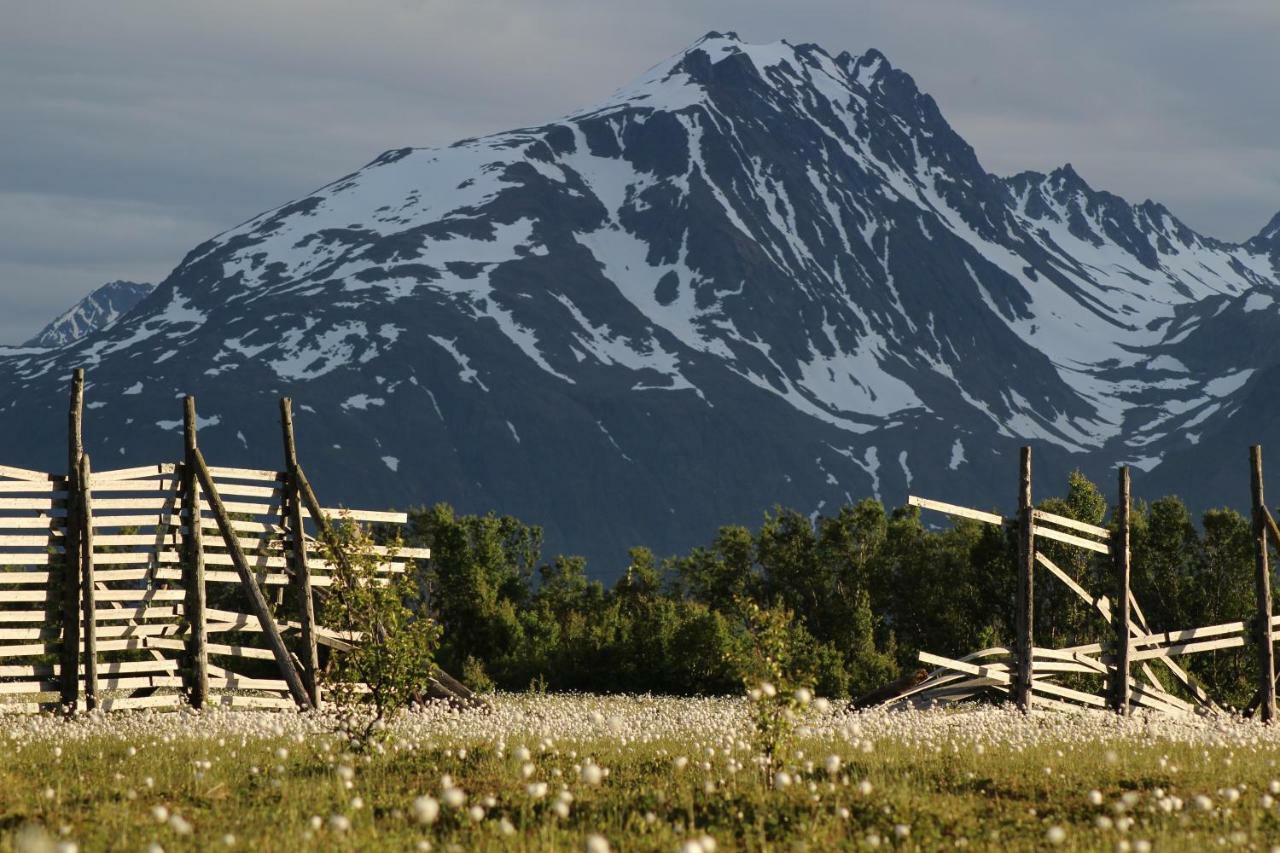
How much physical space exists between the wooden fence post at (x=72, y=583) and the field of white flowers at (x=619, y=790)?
299 centimetres

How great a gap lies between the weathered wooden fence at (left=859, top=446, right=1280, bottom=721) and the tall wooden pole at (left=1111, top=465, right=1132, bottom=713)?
0.06ft

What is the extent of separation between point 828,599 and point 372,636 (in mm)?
46166

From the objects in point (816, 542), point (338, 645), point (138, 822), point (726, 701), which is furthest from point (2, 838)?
point (816, 542)

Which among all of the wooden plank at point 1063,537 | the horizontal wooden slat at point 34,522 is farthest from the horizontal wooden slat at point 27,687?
the wooden plank at point 1063,537

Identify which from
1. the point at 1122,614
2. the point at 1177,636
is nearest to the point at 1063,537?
the point at 1122,614

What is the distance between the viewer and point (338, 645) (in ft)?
76.9

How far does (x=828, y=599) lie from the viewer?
60.5 metres

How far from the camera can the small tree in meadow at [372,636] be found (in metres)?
15.4

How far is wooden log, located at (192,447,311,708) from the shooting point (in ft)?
70.4

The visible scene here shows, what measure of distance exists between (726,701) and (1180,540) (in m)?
43.4

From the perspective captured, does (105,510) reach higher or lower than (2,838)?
higher

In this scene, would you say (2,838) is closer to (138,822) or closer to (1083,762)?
(138,822)

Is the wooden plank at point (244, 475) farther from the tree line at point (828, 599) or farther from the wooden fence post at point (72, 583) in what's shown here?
the tree line at point (828, 599)

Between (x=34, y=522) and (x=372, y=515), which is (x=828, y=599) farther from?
(x=34, y=522)
